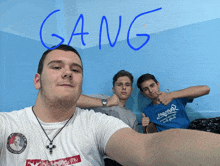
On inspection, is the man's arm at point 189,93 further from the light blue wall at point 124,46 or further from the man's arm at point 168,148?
the man's arm at point 168,148

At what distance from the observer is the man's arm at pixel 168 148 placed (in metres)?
0.28

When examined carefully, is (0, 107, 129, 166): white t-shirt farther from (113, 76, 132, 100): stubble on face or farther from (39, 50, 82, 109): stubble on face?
Answer: (113, 76, 132, 100): stubble on face

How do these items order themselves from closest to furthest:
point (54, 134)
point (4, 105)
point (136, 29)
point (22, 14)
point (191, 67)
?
1. point (54, 134)
2. point (4, 105)
3. point (22, 14)
4. point (191, 67)
5. point (136, 29)

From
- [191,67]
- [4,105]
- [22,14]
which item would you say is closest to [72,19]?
[22,14]

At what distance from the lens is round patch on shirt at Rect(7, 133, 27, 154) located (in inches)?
18.3

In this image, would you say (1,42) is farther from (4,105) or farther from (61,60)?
(61,60)

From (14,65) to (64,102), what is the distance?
691mm

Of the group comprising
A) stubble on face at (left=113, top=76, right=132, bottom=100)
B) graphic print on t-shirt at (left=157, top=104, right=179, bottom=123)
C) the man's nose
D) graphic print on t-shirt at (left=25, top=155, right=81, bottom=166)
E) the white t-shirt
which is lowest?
graphic print on t-shirt at (left=157, top=104, right=179, bottom=123)

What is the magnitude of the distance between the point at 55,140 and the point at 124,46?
125 cm

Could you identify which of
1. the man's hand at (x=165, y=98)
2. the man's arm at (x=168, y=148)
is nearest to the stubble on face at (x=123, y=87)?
the man's hand at (x=165, y=98)

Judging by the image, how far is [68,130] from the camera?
0.54 metres

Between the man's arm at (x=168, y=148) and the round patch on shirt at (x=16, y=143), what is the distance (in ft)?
1.01

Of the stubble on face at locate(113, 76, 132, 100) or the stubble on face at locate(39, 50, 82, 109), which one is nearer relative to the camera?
the stubble on face at locate(39, 50, 82, 109)

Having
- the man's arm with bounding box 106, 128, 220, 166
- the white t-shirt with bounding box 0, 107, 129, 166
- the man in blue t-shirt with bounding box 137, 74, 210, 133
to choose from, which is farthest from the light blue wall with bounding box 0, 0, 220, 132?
the man's arm with bounding box 106, 128, 220, 166
